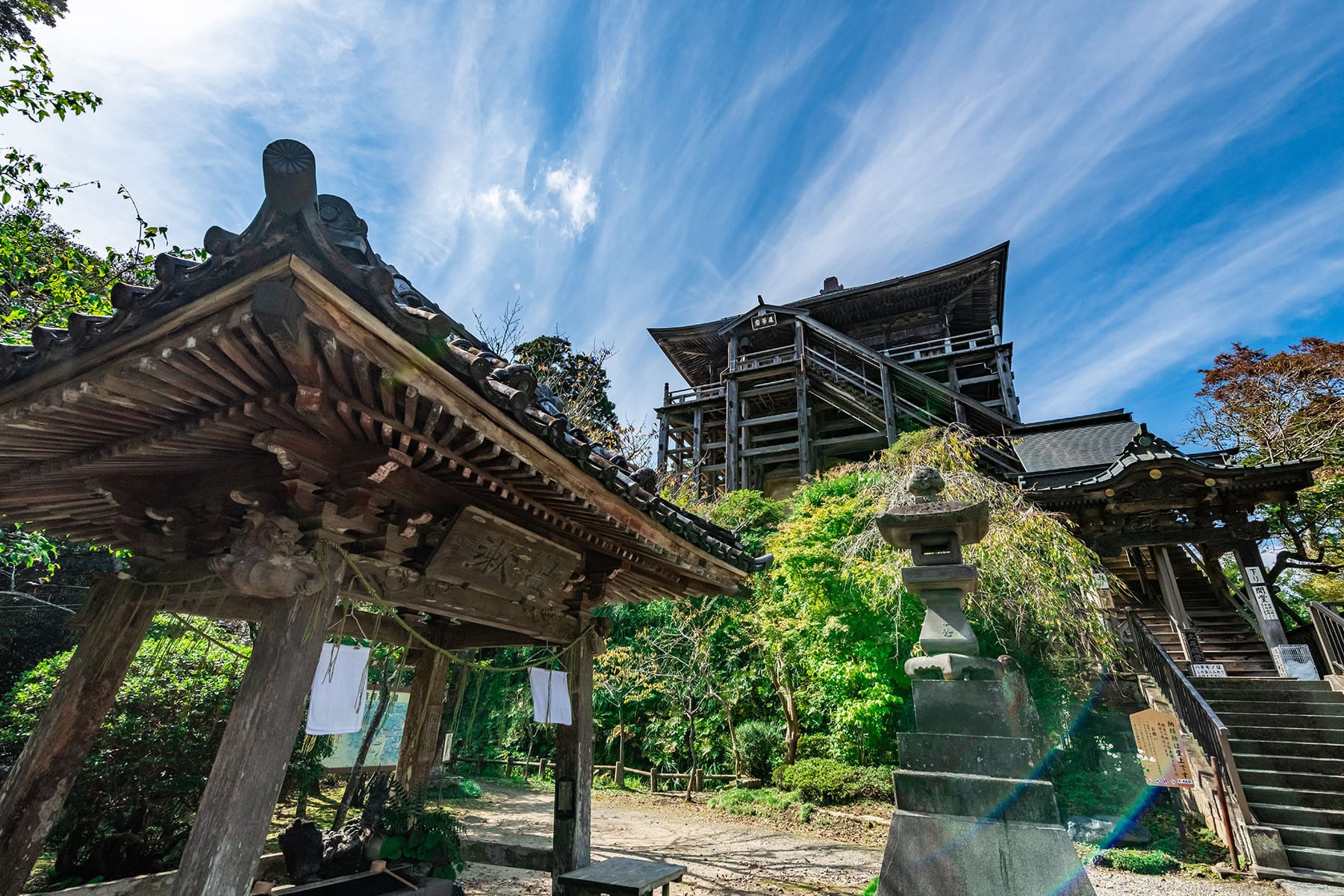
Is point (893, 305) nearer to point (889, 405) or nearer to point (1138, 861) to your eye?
point (889, 405)

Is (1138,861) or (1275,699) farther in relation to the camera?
(1275,699)

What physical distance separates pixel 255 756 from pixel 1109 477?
13894 mm

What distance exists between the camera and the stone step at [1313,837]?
664 cm

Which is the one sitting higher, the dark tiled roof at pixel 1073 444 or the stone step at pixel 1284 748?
the dark tiled roof at pixel 1073 444

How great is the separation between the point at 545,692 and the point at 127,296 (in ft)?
13.2

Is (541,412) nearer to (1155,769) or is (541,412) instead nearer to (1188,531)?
(1155,769)

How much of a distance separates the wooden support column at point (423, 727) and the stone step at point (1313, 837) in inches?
385

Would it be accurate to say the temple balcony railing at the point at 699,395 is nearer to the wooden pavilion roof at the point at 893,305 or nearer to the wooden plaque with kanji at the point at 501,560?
the wooden pavilion roof at the point at 893,305

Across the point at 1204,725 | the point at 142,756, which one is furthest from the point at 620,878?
A: the point at 1204,725

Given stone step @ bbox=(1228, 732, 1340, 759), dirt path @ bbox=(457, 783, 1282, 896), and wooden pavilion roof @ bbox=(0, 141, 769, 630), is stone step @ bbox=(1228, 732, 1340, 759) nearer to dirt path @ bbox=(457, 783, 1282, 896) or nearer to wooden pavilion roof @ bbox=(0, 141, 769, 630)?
dirt path @ bbox=(457, 783, 1282, 896)

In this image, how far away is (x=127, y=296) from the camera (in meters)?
2.31

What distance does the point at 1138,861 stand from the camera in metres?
7.16

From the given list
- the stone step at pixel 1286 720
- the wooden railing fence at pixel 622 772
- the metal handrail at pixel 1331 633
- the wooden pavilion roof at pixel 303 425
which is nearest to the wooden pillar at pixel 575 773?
the wooden pavilion roof at pixel 303 425

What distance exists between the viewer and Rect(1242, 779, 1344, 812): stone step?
7113 mm
